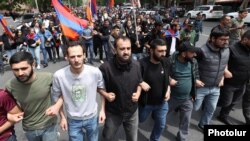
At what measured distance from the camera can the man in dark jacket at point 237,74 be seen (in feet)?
13.9

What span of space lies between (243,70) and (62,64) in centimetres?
762

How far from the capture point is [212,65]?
13.2ft

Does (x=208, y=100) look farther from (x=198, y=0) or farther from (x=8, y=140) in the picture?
(x=198, y=0)

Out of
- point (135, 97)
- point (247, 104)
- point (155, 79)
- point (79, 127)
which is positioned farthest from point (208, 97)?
point (79, 127)

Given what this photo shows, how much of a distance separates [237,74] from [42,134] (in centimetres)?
329

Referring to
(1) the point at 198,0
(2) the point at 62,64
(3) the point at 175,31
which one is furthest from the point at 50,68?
(1) the point at 198,0

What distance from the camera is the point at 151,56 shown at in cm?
350

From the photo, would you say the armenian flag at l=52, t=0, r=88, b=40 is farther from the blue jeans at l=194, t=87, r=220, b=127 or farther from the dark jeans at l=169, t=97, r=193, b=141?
the blue jeans at l=194, t=87, r=220, b=127

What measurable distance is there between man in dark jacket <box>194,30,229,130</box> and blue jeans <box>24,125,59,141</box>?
231 cm

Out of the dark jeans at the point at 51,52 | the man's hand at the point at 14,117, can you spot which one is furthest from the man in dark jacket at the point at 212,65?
the dark jeans at the point at 51,52

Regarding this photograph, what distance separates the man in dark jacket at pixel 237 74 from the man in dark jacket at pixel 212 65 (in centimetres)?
31

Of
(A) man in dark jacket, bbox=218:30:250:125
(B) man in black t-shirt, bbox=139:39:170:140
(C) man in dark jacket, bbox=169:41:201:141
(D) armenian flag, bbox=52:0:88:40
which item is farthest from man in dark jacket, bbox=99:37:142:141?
(D) armenian flag, bbox=52:0:88:40

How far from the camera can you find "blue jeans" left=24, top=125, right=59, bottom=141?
9.52 ft

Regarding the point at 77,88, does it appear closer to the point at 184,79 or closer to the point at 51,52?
the point at 184,79
